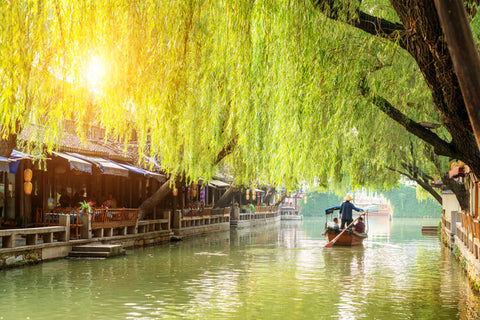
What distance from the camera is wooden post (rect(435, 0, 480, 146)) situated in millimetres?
4602

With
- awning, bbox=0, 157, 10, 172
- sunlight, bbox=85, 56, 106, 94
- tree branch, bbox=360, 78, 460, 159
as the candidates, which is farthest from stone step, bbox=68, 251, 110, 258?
tree branch, bbox=360, 78, 460, 159

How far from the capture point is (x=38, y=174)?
1864 centimetres

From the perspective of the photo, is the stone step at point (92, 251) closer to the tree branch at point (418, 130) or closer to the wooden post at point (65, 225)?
the wooden post at point (65, 225)

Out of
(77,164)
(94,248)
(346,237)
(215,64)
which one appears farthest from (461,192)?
(215,64)

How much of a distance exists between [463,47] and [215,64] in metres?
3.52

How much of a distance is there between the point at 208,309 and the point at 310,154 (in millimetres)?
3062

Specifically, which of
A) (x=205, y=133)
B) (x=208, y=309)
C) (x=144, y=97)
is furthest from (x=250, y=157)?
(x=144, y=97)

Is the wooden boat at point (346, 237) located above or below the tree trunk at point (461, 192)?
below

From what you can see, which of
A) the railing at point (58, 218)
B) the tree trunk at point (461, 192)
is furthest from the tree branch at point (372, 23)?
the tree trunk at point (461, 192)

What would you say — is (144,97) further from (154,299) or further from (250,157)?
(250,157)

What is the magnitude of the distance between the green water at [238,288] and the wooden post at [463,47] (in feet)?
17.0

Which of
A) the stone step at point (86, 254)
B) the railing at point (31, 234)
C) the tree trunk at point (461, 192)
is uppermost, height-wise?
the tree trunk at point (461, 192)

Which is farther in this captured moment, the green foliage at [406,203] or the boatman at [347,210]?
the green foliage at [406,203]

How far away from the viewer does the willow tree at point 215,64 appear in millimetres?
5824
